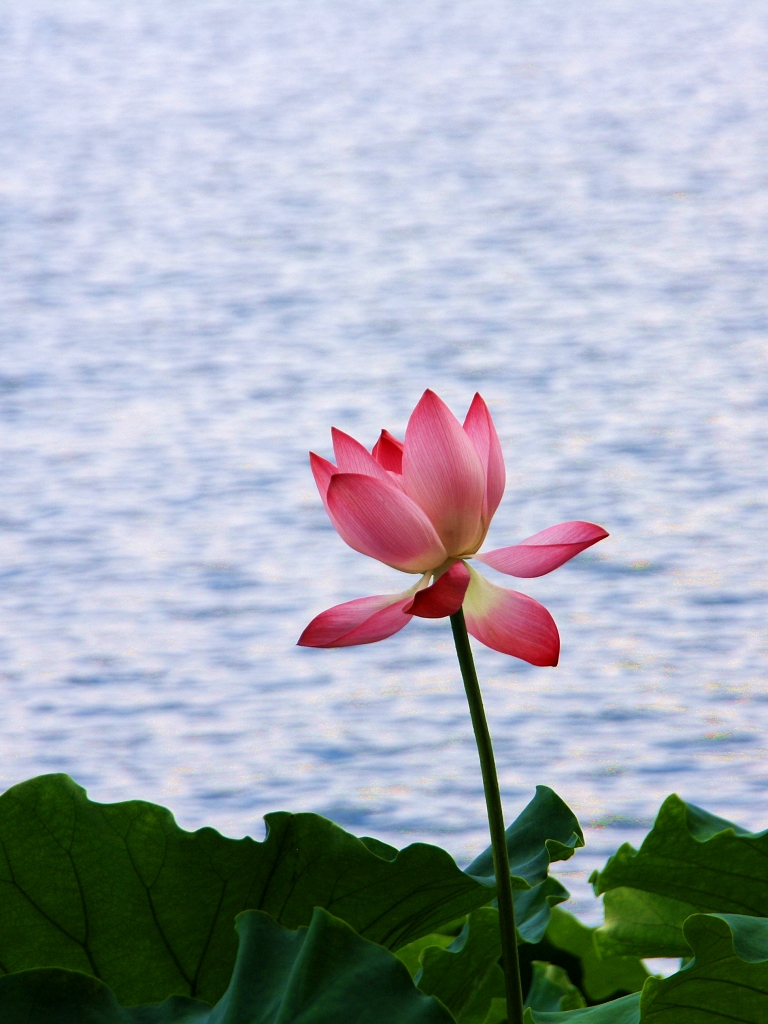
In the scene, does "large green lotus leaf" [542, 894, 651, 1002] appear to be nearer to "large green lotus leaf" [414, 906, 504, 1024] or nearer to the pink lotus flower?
"large green lotus leaf" [414, 906, 504, 1024]

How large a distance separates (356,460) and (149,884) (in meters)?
0.15

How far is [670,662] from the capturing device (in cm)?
181

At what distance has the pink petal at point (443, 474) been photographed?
0.33 meters

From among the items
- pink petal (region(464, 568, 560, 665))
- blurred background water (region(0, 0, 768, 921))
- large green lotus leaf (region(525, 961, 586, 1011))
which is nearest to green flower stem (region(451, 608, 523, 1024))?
pink petal (region(464, 568, 560, 665))

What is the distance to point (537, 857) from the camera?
414 millimetres

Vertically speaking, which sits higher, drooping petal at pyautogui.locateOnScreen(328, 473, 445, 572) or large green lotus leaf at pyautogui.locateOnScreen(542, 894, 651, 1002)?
drooping petal at pyautogui.locateOnScreen(328, 473, 445, 572)

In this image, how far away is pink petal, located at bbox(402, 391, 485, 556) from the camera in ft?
1.09

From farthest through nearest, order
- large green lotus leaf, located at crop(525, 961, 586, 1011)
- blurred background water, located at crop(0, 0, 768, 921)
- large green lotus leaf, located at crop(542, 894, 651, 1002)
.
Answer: blurred background water, located at crop(0, 0, 768, 921)
large green lotus leaf, located at crop(542, 894, 651, 1002)
large green lotus leaf, located at crop(525, 961, 586, 1011)

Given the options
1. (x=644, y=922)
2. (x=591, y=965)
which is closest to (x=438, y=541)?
(x=644, y=922)

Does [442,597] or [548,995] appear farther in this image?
[548,995]

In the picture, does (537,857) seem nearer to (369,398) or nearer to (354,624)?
(354,624)

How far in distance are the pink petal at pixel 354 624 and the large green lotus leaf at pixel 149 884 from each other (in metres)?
0.10

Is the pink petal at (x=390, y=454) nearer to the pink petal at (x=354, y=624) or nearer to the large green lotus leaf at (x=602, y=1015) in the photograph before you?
the pink petal at (x=354, y=624)

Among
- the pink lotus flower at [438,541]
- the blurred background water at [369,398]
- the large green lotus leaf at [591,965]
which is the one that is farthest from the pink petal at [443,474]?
the blurred background water at [369,398]
